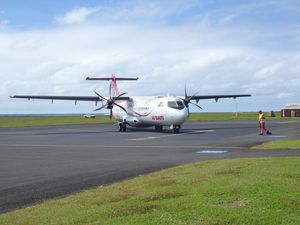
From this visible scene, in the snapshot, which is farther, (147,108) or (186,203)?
(147,108)

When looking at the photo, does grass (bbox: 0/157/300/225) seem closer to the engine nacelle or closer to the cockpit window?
the cockpit window

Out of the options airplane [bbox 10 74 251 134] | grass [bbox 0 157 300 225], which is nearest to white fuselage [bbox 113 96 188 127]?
airplane [bbox 10 74 251 134]

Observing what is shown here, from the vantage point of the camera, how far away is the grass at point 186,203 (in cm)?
734

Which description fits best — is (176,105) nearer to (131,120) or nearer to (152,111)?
→ (152,111)

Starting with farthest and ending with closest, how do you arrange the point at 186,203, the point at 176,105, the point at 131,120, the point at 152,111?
1. the point at 131,120
2. the point at 152,111
3. the point at 176,105
4. the point at 186,203

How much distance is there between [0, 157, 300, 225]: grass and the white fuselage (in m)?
28.8

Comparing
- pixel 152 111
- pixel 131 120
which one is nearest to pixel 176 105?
pixel 152 111

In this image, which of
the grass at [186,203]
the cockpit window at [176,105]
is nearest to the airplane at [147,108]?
the cockpit window at [176,105]

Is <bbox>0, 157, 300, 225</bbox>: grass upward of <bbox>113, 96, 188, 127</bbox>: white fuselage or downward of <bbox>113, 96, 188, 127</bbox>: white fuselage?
downward

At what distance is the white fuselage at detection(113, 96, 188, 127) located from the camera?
40.9 m

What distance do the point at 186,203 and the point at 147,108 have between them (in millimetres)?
36713

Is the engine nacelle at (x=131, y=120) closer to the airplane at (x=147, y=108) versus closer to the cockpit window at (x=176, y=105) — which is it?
the airplane at (x=147, y=108)

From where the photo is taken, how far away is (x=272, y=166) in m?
13.2

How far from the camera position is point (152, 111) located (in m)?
44.1
